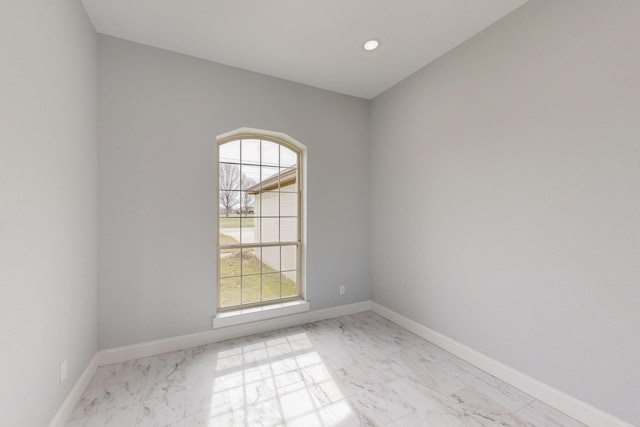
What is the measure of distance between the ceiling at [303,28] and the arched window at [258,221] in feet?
2.99

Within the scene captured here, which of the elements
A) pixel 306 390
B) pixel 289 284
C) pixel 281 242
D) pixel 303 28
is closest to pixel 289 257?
pixel 281 242

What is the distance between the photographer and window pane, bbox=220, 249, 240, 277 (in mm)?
2936

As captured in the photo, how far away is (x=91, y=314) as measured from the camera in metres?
2.18

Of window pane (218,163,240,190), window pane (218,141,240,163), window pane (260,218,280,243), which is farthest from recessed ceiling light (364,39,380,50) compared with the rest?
window pane (260,218,280,243)

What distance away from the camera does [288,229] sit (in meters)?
3.35

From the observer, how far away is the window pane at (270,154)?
10.5ft

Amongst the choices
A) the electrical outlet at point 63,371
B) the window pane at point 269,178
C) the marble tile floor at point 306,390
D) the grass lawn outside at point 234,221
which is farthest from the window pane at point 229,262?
the electrical outlet at point 63,371

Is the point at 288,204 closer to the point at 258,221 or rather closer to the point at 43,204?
the point at 258,221

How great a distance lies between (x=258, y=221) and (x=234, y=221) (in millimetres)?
285

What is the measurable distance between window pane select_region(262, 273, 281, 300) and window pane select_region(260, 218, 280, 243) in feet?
1.43

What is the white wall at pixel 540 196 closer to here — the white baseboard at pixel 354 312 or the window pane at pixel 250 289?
the white baseboard at pixel 354 312

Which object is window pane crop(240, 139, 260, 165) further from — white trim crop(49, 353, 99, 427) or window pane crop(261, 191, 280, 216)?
white trim crop(49, 353, 99, 427)

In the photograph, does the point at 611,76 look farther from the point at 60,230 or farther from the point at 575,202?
the point at 60,230

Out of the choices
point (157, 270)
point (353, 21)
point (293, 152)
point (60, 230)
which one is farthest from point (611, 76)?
point (157, 270)
